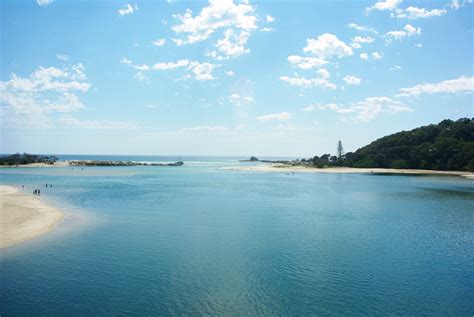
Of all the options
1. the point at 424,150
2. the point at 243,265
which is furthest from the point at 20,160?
the point at 424,150

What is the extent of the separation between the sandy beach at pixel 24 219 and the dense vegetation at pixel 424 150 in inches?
5011

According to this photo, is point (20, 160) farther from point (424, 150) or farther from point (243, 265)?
point (424, 150)

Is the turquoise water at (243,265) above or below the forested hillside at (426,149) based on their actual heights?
below

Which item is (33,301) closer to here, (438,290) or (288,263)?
(288,263)

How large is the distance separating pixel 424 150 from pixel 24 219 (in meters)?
136

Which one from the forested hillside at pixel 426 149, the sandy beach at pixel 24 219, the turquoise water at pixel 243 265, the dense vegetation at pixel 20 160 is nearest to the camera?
the turquoise water at pixel 243 265

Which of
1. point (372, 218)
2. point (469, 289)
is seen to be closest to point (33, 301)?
point (469, 289)

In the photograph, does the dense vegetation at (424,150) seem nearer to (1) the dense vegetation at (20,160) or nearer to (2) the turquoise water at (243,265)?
(2) the turquoise water at (243,265)

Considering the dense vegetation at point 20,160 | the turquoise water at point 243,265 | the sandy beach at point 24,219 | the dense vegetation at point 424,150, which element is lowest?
the turquoise water at point 243,265

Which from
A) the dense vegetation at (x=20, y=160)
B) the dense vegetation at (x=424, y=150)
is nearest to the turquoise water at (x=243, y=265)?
the dense vegetation at (x=424, y=150)

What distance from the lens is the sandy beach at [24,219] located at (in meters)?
28.6

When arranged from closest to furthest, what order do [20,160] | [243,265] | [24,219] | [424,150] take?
[243,265], [24,219], [424,150], [20,160]

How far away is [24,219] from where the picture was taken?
115ft

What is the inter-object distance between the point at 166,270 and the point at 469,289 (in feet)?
56.3
